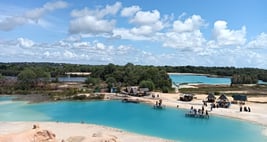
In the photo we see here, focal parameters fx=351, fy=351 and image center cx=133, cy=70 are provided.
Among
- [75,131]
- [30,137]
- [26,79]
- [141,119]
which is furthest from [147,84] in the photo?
[30,137]

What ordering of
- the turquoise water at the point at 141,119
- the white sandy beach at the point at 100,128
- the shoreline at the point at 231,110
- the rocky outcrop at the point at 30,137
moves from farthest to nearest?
the shoreline at the point at 231,110
the turquoise water at the point at 141,119
the white sandy beach at the point at 100,128
the rocky outcrop at the point at 30,137

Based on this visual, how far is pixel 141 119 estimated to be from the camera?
5750cm

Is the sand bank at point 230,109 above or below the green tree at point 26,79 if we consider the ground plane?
below

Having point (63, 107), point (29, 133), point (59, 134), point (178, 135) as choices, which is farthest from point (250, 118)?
point (29, 133)

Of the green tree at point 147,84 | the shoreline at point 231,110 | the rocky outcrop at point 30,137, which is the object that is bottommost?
the shoreline at point 231,110

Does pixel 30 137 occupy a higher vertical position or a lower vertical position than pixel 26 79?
lower

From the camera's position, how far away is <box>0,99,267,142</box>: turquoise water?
4550 cm

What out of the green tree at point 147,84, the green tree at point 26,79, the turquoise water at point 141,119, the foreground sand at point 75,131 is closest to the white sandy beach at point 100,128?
the foreground sand at point 75,131

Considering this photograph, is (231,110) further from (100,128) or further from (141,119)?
(100,128)

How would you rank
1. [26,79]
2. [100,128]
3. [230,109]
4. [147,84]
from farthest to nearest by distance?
[26,79]
[147,84]
[230,109]
[100,128]

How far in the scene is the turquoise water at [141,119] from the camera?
45.5 meters

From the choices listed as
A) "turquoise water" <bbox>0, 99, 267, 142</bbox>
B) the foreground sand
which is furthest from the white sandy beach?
"turquoise water" <bbox>0, 99, 267, 142</bbox>

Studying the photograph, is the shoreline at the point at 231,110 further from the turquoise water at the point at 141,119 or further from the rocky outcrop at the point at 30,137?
the rocky outcrop at the point at 30,137

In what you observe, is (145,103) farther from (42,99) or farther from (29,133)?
(29,133)
